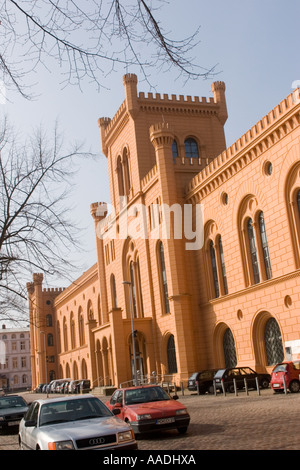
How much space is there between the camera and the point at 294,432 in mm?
11164

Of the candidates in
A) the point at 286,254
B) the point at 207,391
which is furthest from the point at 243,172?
the point at 207,391

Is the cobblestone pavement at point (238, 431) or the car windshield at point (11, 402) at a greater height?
the car windshield at point (11, 402)

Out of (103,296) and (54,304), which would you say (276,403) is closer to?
(103,296)

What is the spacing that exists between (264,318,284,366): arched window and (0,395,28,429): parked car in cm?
1320

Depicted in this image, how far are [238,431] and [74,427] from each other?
4.50m

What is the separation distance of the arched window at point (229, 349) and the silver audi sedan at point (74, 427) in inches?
821

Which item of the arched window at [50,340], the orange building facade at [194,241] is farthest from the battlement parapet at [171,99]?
the arched window at [50,340]

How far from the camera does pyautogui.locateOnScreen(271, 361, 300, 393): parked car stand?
21939mm

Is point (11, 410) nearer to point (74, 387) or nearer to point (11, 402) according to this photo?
point (11, 402)

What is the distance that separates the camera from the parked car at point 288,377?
21.9m

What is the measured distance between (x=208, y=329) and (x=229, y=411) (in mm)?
15866

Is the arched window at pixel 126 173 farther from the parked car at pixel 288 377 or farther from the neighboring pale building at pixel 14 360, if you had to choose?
the neighboring pale building at pixel 14 360

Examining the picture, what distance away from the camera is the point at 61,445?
887 centimetres

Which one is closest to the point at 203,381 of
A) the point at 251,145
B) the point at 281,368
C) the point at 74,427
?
the point at 281,368
